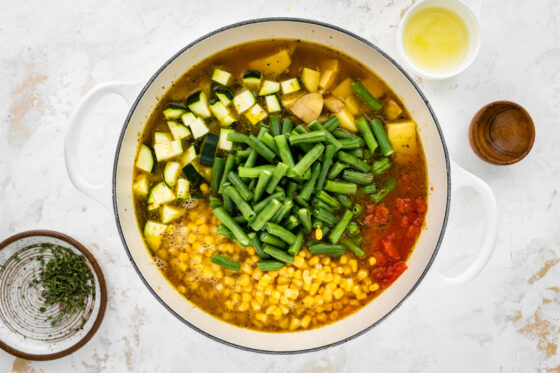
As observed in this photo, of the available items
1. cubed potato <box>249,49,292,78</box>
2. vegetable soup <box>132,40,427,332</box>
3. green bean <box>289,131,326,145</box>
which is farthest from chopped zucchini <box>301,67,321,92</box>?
green bean <box>289,131,326,145</box>

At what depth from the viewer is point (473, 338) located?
310 centimetres

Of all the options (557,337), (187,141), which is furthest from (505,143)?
(187,141)

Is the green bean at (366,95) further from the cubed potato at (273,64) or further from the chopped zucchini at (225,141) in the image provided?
the chopped zucchini at (225,141)

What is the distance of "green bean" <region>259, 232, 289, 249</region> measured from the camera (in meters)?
2.71

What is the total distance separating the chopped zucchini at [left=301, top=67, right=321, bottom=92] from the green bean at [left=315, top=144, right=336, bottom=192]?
1.28 feet

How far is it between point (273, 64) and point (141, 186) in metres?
1.04

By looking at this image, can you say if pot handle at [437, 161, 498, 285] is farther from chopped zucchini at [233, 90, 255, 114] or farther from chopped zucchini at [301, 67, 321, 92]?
chopped zucchini at [233, 90, 255, 114]

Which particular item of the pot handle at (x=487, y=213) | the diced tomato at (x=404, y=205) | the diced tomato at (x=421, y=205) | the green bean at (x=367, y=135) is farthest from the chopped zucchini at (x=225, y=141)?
the pot handle at (x=487, y=213)

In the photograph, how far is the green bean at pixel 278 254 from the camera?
9.00 ft

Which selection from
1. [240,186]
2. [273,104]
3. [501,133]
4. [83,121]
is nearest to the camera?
[83,121]

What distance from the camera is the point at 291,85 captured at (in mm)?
2797

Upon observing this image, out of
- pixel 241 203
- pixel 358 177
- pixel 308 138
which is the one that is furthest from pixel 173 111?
pixel 358 177

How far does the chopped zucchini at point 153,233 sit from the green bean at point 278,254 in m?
0.63

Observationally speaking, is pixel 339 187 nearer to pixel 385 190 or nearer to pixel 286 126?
pixel 385 190
